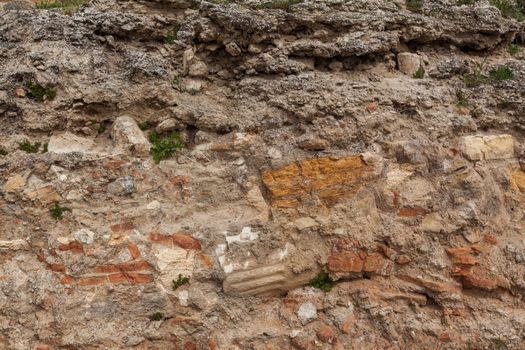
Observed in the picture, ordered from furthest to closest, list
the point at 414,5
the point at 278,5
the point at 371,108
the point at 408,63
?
the point at 414,5 → the point at 408,63 → the point at 278,5 → the point at 371,108

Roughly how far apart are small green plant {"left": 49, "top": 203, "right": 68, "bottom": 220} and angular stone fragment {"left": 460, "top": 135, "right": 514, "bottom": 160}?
3585 millimetres

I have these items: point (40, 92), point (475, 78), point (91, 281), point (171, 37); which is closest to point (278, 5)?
point (171, 37)

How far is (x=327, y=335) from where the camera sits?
383 cm

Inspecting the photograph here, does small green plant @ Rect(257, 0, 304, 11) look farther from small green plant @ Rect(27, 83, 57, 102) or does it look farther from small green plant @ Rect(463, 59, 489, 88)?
small green plant @ Rect(27, 83, 57, 102)

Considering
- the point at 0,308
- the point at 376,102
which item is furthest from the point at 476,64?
the point at 0,308

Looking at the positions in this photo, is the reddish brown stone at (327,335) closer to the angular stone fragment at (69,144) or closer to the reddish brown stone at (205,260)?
the reddish brown stone at (205,260)

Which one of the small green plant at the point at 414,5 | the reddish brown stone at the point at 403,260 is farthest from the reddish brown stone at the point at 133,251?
the small green plant at the point at 414,5

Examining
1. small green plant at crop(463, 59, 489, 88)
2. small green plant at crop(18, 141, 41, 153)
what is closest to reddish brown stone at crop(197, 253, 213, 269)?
small green plant at crop(18, 141, 41, 153)

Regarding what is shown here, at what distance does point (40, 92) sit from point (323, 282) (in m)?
2.94

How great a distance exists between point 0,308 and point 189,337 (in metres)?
1.43

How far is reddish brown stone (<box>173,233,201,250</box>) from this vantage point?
392 cm

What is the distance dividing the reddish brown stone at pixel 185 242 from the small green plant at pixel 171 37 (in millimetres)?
1938

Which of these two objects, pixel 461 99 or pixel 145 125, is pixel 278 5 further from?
pixel 461 99

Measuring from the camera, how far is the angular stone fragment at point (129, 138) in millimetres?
4090
